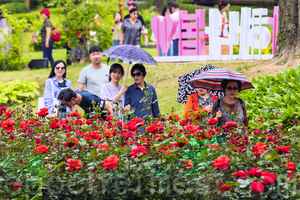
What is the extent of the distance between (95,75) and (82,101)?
1277 mm

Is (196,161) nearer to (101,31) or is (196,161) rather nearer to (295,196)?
(295,196)

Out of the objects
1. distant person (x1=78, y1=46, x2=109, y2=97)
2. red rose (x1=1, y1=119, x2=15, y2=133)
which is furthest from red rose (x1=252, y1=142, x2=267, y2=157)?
distant person (x1=78, y1=46, x2=109, y2=97)

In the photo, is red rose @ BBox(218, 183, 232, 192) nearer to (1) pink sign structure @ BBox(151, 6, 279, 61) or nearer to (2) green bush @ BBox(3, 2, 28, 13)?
(1) pink sign structure @ BBox(151, 6, 279, 61)

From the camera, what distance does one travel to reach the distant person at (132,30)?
19125 millimetres

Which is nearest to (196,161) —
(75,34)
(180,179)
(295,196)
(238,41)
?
(180,179)

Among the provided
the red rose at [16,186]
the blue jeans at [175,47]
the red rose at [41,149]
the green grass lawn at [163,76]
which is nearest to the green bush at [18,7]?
the green grass lawn at [163,76]

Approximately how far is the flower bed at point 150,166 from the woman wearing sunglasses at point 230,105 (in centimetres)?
141

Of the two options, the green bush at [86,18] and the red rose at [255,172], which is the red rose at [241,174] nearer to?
the red rose at [255,172]

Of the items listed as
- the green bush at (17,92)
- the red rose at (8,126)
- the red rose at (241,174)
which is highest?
the red rose at (8,126)

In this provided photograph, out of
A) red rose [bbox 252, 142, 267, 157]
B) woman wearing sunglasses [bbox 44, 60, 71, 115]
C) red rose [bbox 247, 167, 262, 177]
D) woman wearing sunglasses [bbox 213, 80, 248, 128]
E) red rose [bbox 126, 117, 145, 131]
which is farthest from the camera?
woman wearing sunglasses [bbox 44, 60, 71, 115]

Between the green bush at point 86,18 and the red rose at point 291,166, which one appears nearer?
the red rose at point 291,166

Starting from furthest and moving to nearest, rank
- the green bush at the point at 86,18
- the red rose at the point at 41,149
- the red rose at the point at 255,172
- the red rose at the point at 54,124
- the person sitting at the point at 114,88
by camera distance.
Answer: the green bush at the point at 86,18 < the person sitting at the point at 114,88 < the red rose at the point at 54,124 < the red rose at the point at 41,149 < the red rose at the point at 255,172

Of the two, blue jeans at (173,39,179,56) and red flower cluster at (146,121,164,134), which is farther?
blue jeans at (173,39,179,56)

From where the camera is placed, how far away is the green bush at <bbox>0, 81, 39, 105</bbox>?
48.6 feet
